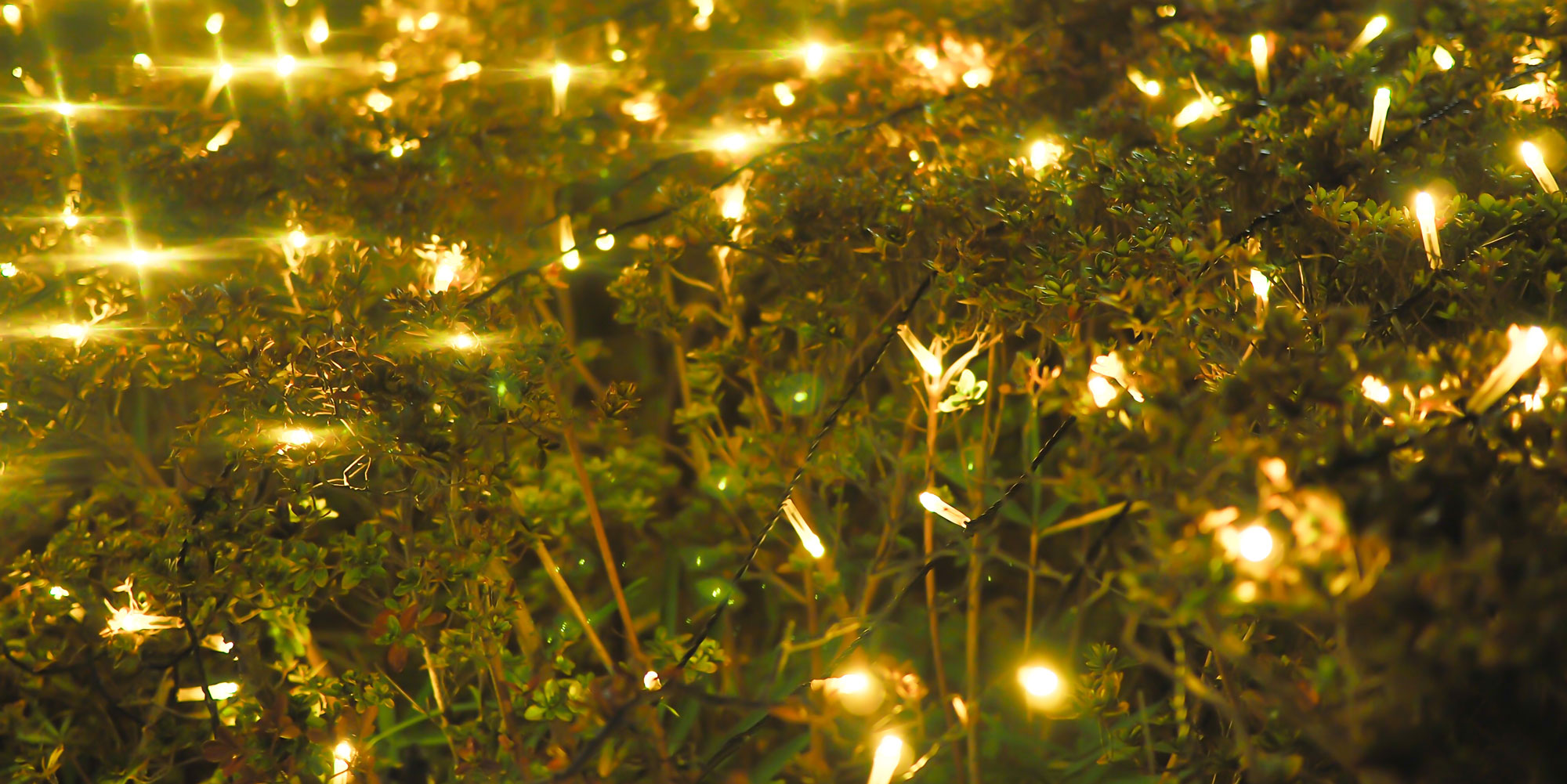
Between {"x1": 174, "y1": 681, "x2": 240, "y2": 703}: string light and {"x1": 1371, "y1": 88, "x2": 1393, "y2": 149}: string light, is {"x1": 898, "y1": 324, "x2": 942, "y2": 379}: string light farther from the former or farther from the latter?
{"x1": 174, "y1": 681, "x2": 240, "y2": 703}: string light

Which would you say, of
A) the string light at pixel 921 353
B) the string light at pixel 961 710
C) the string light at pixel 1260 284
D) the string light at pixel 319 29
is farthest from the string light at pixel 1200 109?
the string light at pixel 319 29

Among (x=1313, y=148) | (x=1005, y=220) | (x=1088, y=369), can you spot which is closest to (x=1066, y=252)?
(x=1005, y=220)

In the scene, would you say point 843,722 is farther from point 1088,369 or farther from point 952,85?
point 952,85

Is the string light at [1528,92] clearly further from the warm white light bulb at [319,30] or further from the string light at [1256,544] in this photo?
the warm white light bulb at [319,30]

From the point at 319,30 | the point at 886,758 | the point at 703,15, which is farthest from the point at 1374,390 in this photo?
the point at 319,30

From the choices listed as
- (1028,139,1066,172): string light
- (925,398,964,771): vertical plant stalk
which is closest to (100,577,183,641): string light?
(925,398,964,771): vertical plant stalk

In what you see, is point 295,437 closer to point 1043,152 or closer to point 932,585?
point 932,585
